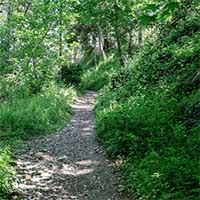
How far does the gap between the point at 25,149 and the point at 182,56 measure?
694 centimetres

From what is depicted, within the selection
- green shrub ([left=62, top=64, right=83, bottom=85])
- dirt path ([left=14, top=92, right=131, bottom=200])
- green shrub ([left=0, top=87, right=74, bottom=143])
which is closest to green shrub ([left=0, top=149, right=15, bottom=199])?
dirt path ([left=14, top=92, right=131, bottom=200])

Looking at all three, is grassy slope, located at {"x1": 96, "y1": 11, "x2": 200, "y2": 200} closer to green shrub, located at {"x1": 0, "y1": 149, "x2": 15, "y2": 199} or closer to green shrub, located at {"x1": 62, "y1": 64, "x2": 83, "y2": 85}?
green shrub, located at {"x1": 0, "y1": 149, "x2": 15, "y2": 199}

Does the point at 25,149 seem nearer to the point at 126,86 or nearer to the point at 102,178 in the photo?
the point at 102,178

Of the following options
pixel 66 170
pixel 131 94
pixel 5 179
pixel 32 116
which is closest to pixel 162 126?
pixel 66 170

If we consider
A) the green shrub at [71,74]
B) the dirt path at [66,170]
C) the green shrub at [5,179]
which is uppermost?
the green shrub at [71,74]

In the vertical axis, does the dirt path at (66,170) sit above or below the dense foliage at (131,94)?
below

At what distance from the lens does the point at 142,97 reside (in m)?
12.6

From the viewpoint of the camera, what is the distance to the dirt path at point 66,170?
8.01 m

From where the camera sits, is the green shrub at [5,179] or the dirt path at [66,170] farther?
the dirt path at [66,170]

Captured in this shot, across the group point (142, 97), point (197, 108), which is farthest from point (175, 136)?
point (142, 97)

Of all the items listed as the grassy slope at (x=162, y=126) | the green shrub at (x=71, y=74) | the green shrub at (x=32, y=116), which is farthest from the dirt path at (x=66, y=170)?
the green shrub at (x=71, y=74)

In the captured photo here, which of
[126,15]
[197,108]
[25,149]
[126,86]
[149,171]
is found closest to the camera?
[149,171]

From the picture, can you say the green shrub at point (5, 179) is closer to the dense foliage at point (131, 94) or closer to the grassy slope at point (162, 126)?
the dense foliage at point (131, 94)

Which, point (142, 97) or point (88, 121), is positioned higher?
point (142, 97)
